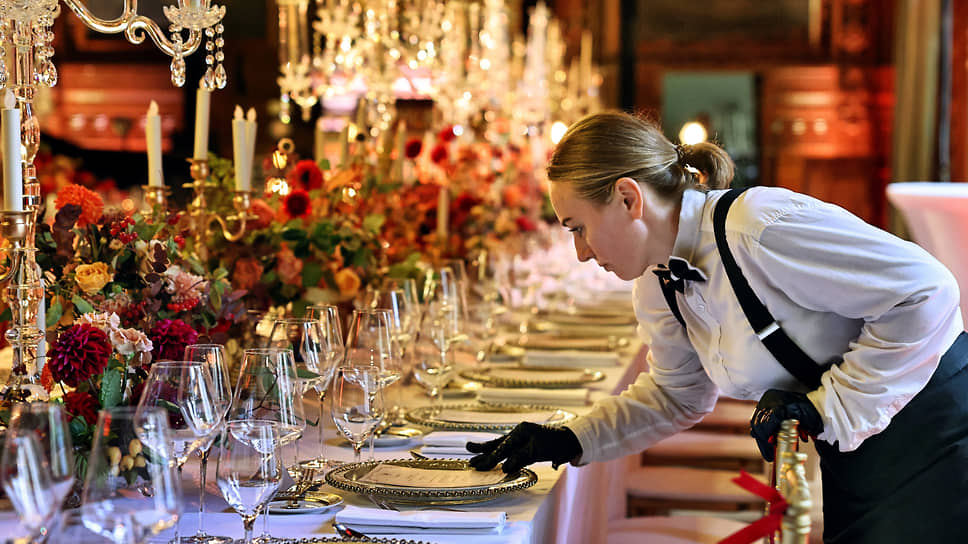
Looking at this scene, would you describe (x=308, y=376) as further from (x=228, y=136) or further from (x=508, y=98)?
(x=228, y=136)

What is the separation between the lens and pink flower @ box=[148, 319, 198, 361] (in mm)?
1744

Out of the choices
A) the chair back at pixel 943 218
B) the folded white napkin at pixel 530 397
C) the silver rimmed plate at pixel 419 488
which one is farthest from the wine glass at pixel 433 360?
the chair back at pixel 943 218

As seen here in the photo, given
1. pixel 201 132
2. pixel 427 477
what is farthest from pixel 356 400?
pixel 201 132

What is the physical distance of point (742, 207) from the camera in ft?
6.38

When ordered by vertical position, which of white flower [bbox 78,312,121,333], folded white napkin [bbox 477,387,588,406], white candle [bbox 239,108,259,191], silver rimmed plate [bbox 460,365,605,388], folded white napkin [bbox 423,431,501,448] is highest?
white candle [bbox 239,108,259,191]

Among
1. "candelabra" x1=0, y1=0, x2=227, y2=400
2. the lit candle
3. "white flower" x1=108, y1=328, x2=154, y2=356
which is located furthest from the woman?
the lit candle

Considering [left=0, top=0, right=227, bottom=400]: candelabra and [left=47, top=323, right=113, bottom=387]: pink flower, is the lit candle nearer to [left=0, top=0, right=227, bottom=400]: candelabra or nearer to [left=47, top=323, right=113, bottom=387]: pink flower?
[left=0, top=0, right=227, bottom=400]: candelabra

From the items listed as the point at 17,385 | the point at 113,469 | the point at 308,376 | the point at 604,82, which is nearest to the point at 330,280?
the point at 308,376

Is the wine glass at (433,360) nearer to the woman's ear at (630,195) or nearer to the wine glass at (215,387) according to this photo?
the woman's ear at (630,195)

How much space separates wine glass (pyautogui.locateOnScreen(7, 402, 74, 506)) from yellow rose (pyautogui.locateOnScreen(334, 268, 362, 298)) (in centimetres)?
159

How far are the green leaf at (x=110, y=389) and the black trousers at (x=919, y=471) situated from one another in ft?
4.01

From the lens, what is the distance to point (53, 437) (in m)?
1.13

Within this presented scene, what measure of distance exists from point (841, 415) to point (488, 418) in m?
0.73

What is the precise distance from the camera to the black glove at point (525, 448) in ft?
6.15
